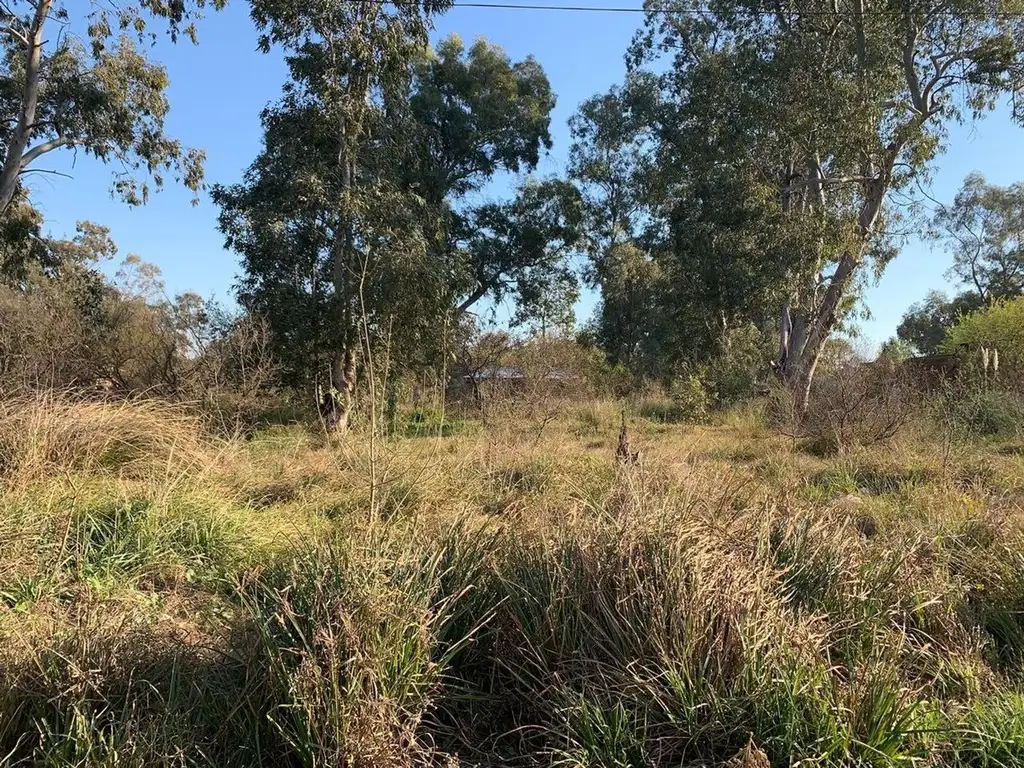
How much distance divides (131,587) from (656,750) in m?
3.04

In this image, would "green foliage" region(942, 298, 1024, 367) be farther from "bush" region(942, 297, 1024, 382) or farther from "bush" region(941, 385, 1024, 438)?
"bush" region(941, 385, 1024, 438)

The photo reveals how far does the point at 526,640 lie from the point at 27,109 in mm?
16236

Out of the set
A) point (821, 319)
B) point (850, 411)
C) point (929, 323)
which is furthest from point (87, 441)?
point (929, 323)

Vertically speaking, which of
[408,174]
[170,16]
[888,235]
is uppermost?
[170,16]

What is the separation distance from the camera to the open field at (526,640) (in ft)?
6.94

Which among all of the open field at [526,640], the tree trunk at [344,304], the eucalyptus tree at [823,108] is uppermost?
the eucalyptus tree at [823,108]

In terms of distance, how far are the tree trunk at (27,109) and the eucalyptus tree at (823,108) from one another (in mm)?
12932

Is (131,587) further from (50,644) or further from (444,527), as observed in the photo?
(444,527)

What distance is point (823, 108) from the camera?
11031mm

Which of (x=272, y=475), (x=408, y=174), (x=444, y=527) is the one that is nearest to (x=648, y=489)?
(x=444, y=527)

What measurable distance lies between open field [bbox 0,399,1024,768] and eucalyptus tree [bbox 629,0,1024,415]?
9.41 meters

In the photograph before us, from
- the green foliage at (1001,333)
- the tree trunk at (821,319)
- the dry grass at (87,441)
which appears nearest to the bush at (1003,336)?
the green foliage at (1001,333)

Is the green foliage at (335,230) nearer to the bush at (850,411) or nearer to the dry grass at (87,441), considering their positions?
the dry grass at (87,441)

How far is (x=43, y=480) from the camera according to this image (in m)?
4.98
